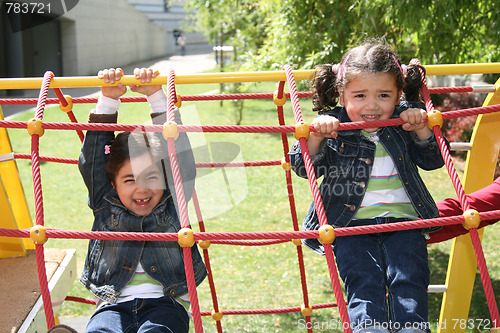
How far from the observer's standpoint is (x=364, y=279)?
1.94 meters

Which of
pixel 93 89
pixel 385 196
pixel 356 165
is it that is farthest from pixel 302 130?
pixel 93 89

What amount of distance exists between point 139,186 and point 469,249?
1.62 m

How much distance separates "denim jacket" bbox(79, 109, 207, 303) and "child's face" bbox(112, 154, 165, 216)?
37mm

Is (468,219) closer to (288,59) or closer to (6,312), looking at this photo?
Result: (6,312)

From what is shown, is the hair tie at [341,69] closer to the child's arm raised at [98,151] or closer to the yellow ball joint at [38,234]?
the child's arm raised at [98,151]

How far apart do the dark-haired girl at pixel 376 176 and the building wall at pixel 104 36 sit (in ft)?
42.5

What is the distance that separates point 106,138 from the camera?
88.2 inches

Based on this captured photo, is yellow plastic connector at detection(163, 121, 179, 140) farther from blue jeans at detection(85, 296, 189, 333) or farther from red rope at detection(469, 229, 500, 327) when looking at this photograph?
red rope at detection(469, 229, 500, 327)

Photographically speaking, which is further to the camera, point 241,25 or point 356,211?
point 241,25

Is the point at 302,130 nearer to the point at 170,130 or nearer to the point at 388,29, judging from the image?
the point at 170,130

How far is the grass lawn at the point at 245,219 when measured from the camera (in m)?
4.05

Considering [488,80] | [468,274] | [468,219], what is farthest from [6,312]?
[488,80]

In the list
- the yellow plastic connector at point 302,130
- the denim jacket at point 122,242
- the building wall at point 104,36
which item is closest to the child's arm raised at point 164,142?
the denim jacket at point 122,242

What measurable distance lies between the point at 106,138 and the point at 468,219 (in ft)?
4.51
